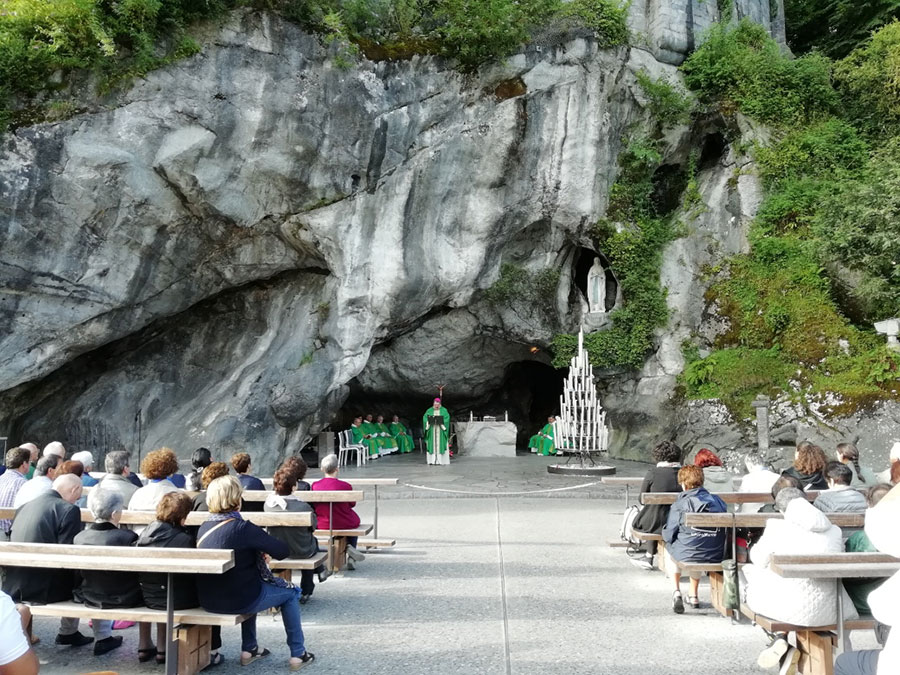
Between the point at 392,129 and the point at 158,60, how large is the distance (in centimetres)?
447

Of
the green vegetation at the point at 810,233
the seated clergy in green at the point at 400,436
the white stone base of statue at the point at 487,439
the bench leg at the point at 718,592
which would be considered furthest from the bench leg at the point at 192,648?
the seated clergy in green at the point at 400,436

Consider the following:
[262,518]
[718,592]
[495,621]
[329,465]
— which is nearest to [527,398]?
[329,465]

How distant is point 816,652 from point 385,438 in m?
16.6

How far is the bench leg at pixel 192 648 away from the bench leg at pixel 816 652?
324 cm

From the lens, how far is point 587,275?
61.6ft

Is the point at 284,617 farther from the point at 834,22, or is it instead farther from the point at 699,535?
the point at 834,22

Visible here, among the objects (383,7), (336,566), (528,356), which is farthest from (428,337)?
(336,566)

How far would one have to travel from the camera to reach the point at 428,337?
741 inches

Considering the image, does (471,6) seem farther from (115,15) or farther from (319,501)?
(319,501)

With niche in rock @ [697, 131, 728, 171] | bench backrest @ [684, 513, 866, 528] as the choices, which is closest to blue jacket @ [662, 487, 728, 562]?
bench backrest @ [684, 513, 866, 528]

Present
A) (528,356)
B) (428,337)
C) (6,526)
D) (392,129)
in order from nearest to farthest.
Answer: (6,526) → (392,129) → (428,337) → (528,356)

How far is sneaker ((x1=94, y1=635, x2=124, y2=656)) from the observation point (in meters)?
4.22

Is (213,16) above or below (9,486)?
above

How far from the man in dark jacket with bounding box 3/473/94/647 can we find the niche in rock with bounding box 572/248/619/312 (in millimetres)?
15125
